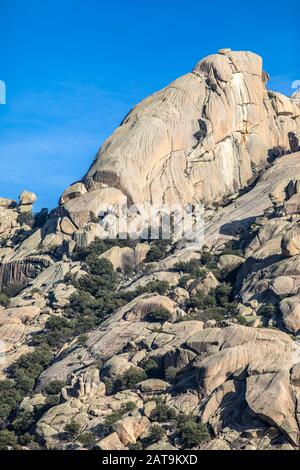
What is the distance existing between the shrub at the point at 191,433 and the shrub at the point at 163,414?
1472 millimetres

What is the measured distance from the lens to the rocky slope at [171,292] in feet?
268

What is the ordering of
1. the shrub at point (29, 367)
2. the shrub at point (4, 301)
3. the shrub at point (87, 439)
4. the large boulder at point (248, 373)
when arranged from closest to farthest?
the large boulder at point (248, 373) → the shrub at point (87, 439) → the shrub at point (29, 367) → the shrub at point (4, 301)

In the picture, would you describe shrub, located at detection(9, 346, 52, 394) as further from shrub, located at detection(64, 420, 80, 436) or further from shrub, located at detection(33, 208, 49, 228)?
shrub, located at detection(33, 208, 49, 228)

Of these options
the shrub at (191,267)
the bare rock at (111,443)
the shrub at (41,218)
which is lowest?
the bare rock at (111,443)

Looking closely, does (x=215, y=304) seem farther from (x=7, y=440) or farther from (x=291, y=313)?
(x=7, y=440)

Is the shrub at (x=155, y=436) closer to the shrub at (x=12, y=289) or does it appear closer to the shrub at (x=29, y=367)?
the shrub at (x=29, y=367)

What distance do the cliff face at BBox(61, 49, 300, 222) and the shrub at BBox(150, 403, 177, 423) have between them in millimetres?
36871

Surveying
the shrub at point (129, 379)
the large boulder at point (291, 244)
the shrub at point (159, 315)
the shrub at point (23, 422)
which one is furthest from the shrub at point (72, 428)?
the large boulder at point (291, 244)

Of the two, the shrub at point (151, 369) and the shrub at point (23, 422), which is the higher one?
the shrub at point (151, 369)

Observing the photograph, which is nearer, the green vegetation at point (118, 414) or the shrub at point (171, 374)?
the green vegetation at point (118, 414)

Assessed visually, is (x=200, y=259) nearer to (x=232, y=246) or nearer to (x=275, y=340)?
(x=232, y=246)

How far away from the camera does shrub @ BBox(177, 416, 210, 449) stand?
79.2m

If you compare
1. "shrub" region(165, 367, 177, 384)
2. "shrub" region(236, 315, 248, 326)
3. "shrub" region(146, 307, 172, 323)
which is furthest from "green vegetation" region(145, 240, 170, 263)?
"shrub" region(165, 367, 177, 384)
